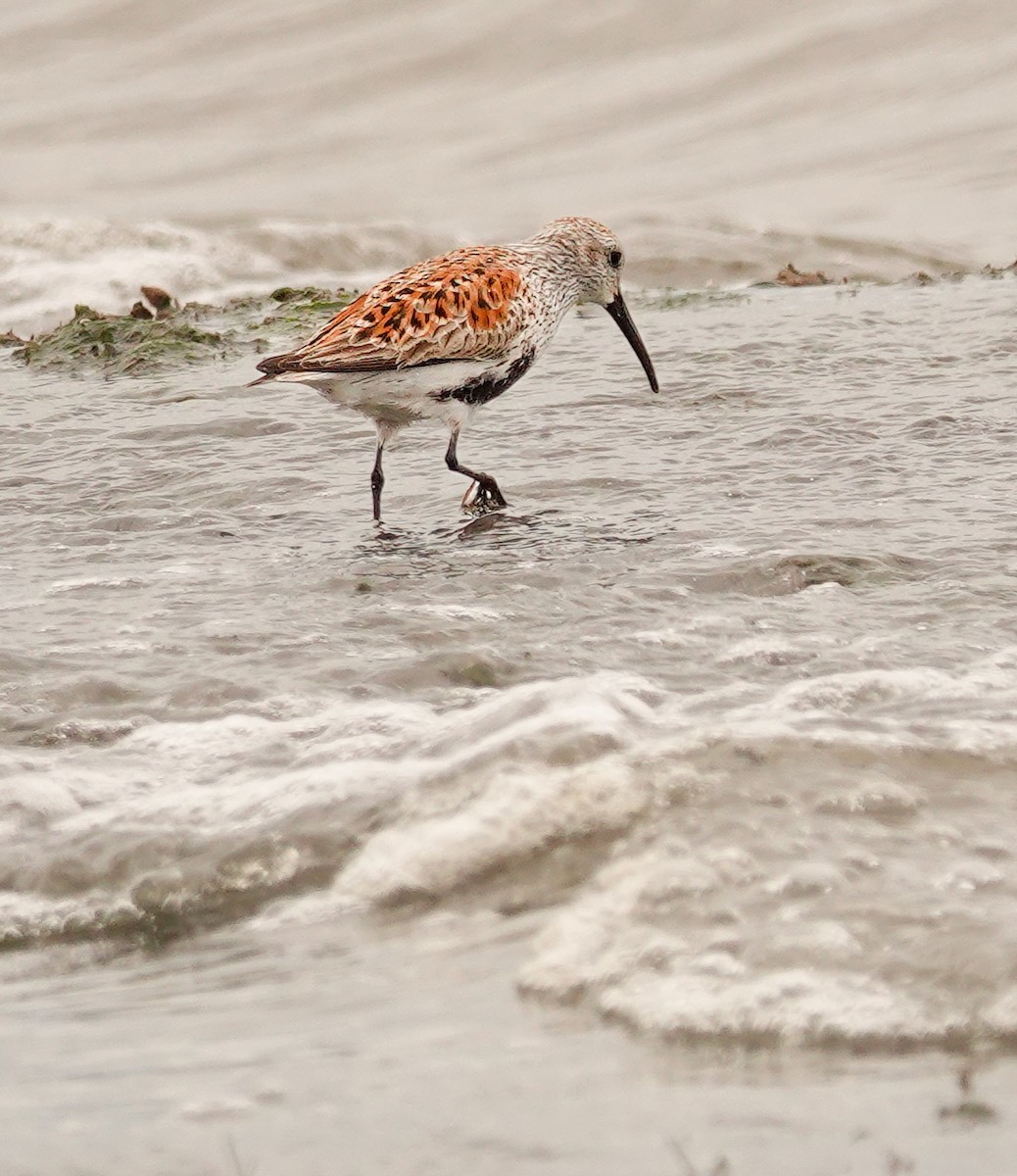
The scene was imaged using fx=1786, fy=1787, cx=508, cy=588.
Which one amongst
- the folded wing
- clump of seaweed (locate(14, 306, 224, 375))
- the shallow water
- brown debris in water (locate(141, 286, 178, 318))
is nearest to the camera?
the shallow water

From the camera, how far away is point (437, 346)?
7.22m

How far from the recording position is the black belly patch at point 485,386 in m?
7.40

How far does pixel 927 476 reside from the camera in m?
6.84

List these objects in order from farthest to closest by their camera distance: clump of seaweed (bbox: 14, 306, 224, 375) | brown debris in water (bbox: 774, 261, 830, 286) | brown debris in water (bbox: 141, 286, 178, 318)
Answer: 1. brown debris in water (bbox: 774, 261, 830, 286)
2. brown debris in water (bbox: 141, 286, 178, 318)
3. clump of seaweed (bbox: 14, 306, 224, 375)

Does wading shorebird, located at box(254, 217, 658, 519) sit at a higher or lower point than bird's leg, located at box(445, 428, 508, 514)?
higher

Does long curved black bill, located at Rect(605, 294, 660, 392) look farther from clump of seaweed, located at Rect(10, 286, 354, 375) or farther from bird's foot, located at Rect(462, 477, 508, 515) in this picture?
clump of seaweed, located at Rect(10, 286, 354, 375)

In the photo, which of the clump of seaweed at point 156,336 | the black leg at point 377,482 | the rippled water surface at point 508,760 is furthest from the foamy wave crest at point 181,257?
the black leg at point 377,482

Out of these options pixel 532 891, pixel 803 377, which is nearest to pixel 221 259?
pixel 803 377

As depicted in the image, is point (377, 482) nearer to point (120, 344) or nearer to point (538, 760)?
point (120, 344)

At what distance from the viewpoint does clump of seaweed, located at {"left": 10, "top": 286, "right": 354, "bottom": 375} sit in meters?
9.44

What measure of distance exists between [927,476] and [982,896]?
3.39 meters

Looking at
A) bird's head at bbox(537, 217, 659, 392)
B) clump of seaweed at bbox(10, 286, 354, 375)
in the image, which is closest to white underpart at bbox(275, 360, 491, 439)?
bird's head at bbox(537, 217, 659, 392)

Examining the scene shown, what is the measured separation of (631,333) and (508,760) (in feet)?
15.2

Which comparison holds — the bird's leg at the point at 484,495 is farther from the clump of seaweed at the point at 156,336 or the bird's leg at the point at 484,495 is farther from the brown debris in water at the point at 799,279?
the brown debris in water at the point at 799,279
